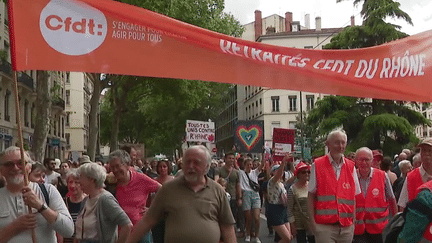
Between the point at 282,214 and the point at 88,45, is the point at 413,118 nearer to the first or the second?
the point at 282,214

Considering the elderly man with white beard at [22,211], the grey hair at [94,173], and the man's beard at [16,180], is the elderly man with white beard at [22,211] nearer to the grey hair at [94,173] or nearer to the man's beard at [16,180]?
the man's beard at [16,180]

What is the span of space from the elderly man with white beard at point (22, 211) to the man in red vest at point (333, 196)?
290cm

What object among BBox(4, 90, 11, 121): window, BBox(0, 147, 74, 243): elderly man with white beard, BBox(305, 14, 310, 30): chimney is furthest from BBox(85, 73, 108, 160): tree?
BBox(305, 14, 310, 30): chimney

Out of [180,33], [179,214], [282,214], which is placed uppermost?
[180,33]

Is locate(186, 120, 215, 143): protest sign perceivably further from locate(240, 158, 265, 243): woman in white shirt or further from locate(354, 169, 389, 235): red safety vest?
locate(354, 169, 389, 235): red safety vest

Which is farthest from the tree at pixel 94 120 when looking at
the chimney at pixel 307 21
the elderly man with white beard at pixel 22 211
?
the chimney at pixel 307 21

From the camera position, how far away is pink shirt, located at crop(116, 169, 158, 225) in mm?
7059

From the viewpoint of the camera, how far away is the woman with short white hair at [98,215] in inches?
206

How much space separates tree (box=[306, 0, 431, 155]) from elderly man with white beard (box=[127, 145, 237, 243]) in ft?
89.3

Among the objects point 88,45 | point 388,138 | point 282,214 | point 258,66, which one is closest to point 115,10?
point 88,45

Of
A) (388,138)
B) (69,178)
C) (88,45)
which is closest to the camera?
(88,45)

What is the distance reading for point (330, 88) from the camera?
621 centimetres

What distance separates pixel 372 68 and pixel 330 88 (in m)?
0.54

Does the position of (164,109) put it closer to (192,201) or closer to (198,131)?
(198,131)
